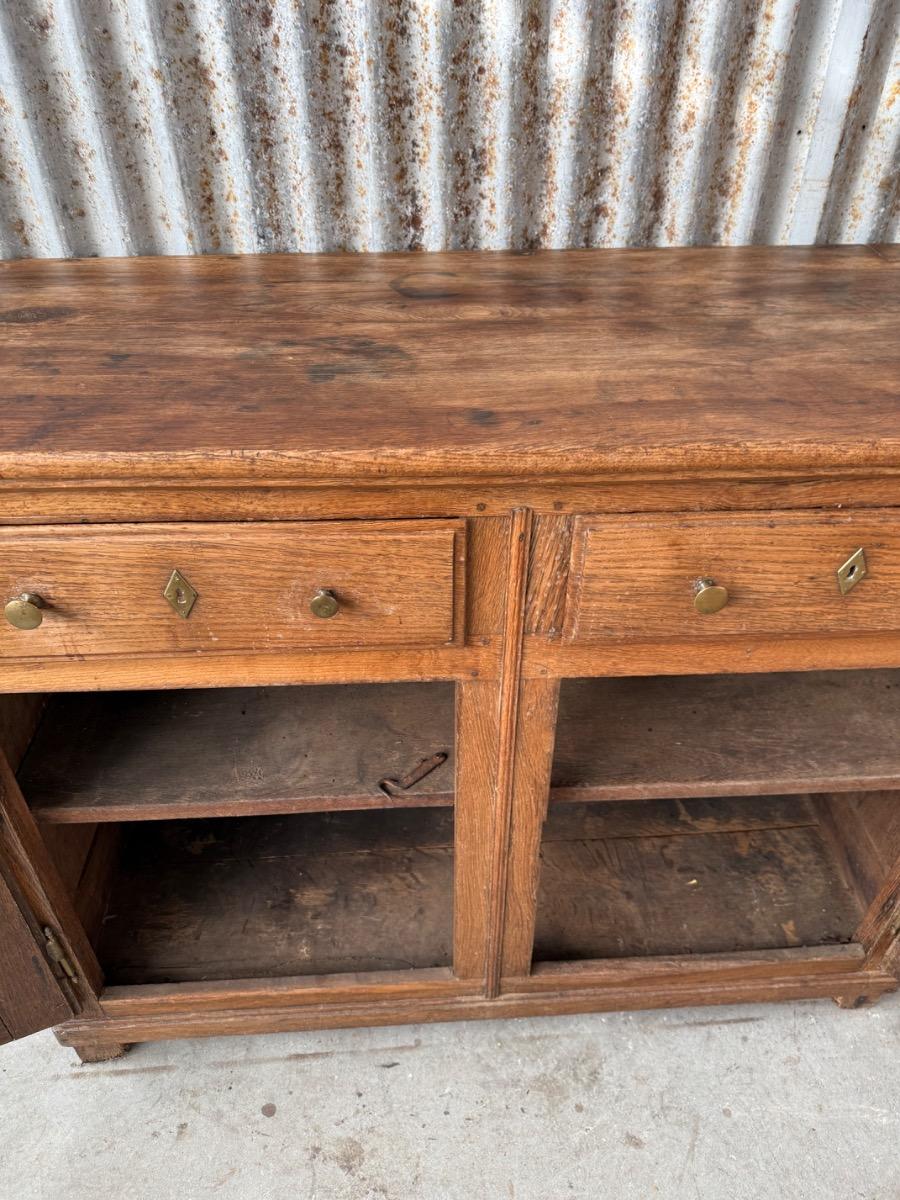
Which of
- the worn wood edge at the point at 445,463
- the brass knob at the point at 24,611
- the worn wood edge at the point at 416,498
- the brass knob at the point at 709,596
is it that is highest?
the worn wood edge at the point at 445,463

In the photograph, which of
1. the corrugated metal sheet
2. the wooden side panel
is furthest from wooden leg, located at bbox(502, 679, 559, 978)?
the corrugated metal sheet

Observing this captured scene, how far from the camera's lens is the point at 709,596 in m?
0.95

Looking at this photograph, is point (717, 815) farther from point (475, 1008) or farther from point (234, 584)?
point (234, 584)

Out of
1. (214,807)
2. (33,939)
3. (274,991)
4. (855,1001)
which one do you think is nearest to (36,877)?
(33,939)

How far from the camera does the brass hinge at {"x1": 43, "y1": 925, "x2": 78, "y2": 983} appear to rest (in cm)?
128

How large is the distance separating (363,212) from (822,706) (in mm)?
1127

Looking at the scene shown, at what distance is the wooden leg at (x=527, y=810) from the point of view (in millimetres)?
1102

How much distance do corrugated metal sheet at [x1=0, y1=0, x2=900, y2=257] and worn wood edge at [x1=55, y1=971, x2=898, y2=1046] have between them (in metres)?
1.34

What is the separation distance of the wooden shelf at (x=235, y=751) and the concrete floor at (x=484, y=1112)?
1.95 ft

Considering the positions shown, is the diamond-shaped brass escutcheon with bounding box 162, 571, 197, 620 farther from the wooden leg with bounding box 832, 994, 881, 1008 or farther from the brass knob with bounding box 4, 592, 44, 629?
the wooden leg with bounding box 832, 994, 881, 1008

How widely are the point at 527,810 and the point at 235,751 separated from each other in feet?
1.53

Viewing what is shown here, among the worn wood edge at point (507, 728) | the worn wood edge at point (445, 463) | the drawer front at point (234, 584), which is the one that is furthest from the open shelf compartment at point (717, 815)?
the worn wood edge at point (445, 463)

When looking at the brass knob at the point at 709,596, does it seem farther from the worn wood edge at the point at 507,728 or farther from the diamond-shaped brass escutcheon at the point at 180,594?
the diamond-shaped brass escutcheon at the point at 180,594

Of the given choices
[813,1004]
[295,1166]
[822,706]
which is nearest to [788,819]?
[813,1004]
